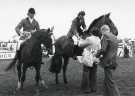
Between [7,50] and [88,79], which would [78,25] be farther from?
[7,50]

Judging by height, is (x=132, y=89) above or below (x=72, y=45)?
below

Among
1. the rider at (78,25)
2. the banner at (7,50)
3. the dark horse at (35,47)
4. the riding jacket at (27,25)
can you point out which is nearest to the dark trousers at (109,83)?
the dark horse at (35,47)

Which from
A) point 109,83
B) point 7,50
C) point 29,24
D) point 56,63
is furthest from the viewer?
point 7,50

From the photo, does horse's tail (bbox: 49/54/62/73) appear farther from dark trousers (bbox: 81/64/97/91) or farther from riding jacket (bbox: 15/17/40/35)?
dark trousers (bbox: 81/64/97/91)

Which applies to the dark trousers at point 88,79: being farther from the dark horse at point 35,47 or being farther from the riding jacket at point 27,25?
the riding jacket at point 27,25

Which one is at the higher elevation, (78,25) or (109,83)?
(78,25)

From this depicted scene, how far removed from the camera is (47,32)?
486 inches

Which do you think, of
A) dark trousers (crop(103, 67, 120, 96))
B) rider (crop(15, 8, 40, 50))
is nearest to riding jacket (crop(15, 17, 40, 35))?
rider (crop(15, 8, 40, 50))

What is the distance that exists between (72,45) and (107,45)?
5.24 meters

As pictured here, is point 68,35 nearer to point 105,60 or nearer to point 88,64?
point 88,64

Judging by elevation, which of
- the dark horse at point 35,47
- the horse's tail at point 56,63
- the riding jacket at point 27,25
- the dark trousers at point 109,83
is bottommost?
the dark trousers at point 109,83

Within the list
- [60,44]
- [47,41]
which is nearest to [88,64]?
[47,41]

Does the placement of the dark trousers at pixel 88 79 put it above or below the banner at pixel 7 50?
below

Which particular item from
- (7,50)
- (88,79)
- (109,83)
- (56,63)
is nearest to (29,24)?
(56,63)
